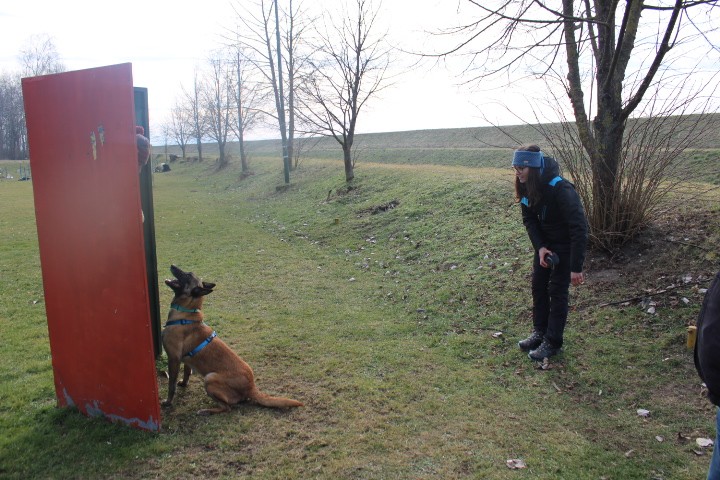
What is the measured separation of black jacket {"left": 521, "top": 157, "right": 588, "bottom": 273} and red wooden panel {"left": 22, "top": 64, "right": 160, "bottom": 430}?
3.57 metres

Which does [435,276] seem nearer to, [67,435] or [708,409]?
[708,409]

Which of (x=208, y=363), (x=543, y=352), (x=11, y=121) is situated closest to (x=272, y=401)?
(x=208, y=363)

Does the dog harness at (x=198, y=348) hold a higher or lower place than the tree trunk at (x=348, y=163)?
lower

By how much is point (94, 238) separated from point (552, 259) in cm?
392

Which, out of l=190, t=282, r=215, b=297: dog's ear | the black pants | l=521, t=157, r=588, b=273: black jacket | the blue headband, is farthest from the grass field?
the blue headband

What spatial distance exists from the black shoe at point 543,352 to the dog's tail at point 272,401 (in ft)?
7.88

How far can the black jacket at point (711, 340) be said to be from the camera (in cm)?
190

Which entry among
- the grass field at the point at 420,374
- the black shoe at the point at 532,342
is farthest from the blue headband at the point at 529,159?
the grass field at the point at 420,374

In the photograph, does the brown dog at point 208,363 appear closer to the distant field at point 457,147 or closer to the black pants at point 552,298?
the black pants at point 552,298

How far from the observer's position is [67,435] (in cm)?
374

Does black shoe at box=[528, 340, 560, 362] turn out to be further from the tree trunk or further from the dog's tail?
the tree trunk

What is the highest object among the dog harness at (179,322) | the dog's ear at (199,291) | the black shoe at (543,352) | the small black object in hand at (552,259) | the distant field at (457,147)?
the distant field at (457,147)

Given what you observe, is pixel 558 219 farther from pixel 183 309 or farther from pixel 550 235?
pixel 183 309

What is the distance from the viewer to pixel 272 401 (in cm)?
418
